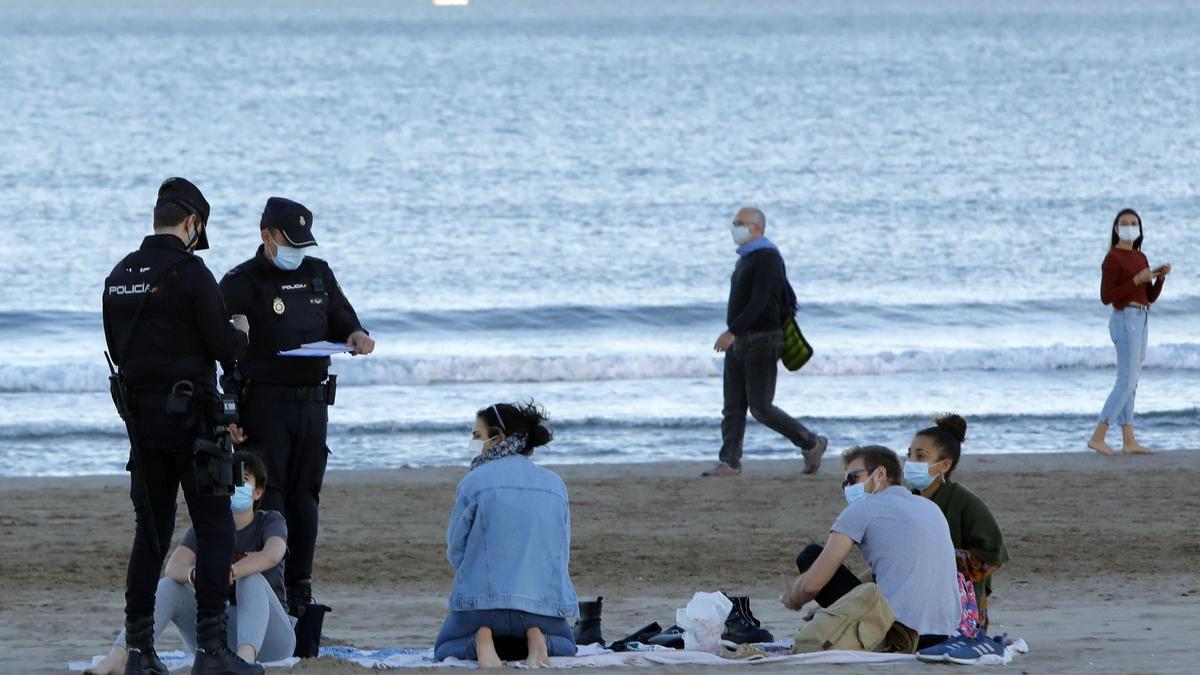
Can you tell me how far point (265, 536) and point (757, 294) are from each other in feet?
17.5

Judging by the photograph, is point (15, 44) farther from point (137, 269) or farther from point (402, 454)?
point (137, 269)

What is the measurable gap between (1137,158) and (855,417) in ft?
128

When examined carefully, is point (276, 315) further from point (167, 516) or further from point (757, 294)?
point (757, 294)

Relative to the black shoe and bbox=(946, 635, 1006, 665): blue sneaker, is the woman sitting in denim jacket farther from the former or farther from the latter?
bbox=(946, 635, 1006, 665): blue sneaker

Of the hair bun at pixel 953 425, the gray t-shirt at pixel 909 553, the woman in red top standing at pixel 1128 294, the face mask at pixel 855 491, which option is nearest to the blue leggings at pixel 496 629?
the gray t-shirt at pixel 909 553

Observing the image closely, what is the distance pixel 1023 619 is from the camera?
25.5 ft

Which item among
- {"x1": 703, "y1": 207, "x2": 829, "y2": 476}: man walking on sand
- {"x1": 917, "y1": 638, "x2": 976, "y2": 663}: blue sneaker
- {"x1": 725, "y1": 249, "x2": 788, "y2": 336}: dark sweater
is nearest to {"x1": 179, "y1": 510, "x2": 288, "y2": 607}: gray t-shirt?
{"x1": 917, "y1": 638, "x2": 976, "y2": 663}: blue sneaker

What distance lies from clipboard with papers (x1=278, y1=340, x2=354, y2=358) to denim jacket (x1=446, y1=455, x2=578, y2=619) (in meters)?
0.90

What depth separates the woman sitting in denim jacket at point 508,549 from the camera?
6316mm

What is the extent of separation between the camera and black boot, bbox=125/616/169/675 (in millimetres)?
6031

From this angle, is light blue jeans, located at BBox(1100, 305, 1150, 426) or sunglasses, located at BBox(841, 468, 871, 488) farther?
light blue jeans, located at BBox(1100, 305, 1150, 426)

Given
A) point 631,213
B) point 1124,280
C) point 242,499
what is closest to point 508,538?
point 242,499

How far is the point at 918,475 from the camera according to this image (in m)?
6.87

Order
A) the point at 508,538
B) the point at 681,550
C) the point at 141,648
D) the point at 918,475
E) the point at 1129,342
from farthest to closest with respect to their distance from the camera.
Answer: the point at 1129,342 → the point at 681,550 → the point at 918,475 → the point at 508,538 → the point at 141,648
